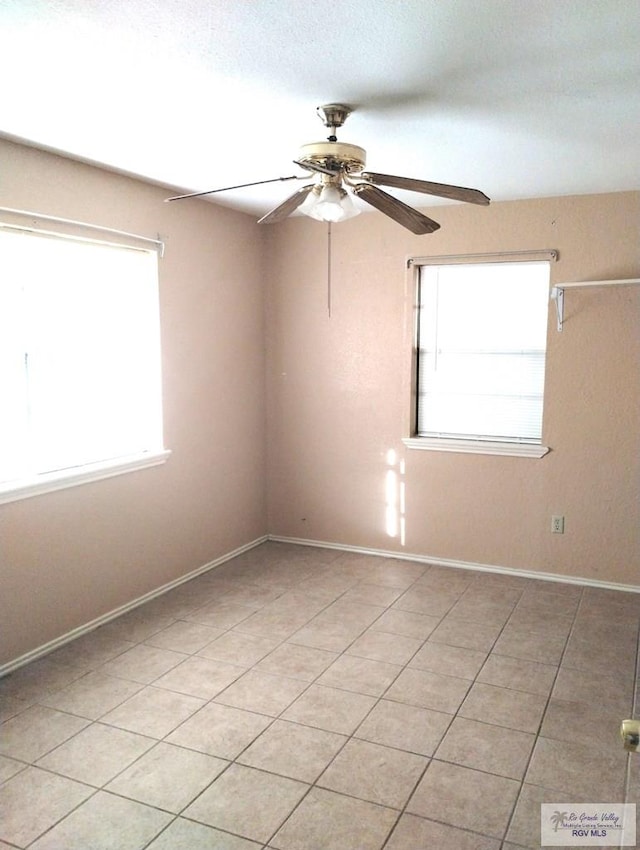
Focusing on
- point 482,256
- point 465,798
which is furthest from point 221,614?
point 482,256

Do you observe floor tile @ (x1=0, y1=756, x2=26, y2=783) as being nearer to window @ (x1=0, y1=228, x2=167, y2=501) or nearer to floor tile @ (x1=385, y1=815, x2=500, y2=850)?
window @ (x1=0, y1=228, x2=167, y2=501)

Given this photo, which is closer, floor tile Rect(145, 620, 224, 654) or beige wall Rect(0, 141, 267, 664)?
beige wall Rect(0, 141, 267, 664)

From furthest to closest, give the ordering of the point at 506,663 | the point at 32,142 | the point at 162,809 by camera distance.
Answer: the point at 506,663 < the point at 32,142 < the point at 162,809

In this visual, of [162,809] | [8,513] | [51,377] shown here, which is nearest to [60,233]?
[51,377]

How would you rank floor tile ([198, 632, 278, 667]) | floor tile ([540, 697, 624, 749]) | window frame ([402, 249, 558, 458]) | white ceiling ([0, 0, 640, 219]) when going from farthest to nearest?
window frame ([402, 249, 558, 458]) → floor tile ([198, 632, 278, 667]) → floor tile ([540, 697, 624, 749]) → white ceiling ([0, 0, 640, 219])

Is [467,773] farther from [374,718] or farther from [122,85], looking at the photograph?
[122,85]

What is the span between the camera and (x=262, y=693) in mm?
2857

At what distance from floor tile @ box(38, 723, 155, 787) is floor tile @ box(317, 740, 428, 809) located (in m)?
0.71

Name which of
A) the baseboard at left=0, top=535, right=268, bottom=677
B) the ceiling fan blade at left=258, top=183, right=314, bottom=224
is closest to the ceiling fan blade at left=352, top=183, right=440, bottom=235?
the ceiling fan blade at left=258, top=183, right=314, bottom=224

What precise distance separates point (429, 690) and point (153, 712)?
116 cm

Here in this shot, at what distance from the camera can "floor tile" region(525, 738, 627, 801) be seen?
2.24 m

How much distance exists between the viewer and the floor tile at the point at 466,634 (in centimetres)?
332

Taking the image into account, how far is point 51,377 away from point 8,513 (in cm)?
68

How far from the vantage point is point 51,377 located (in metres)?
3.25
